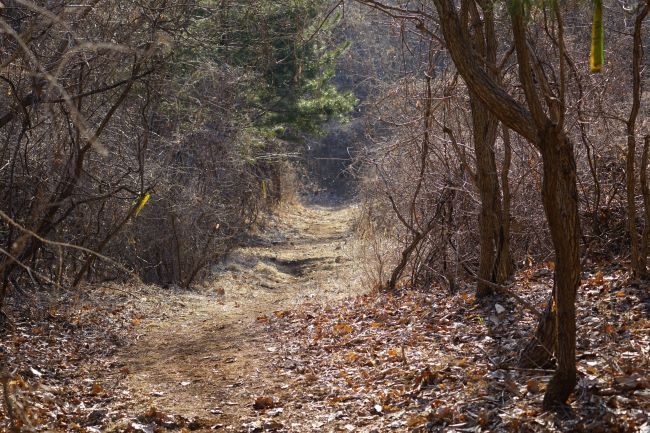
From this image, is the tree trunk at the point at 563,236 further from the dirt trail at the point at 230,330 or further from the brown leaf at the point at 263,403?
the dirt trail at the point at 230,330

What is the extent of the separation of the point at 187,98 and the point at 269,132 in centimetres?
751

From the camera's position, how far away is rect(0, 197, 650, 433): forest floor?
541cm

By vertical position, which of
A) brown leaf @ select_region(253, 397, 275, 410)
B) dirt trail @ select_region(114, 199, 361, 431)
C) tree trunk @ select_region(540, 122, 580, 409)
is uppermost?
tree trunk @ select_region(540, 122, 580, 409)

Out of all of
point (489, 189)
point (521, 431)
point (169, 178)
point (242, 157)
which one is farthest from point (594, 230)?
point (242, 157)

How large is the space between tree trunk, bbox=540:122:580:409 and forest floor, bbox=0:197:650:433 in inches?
7.2

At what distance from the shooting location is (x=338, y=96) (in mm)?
25234

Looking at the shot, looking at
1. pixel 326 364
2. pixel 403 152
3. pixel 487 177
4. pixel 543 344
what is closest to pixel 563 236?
pixel 543 344

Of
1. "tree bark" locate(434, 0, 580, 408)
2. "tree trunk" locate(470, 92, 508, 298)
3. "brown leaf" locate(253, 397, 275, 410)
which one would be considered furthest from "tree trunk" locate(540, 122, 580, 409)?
"tree trunk" locate(470, 92, 508, 298)

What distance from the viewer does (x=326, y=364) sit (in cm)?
786

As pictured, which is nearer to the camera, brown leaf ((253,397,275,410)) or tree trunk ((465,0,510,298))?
brown leaf ((253,397,275,410))

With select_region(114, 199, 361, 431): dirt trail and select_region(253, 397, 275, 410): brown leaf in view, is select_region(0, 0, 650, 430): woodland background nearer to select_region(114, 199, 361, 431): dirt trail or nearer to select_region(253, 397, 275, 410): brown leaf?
select_region(114, 199, 361, 431): dirt trail

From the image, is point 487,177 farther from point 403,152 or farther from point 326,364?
point 403,152

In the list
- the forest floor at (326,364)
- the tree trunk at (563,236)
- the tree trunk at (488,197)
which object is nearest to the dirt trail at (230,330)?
the forest floor at (326,364)

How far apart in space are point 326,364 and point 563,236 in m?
3.63
